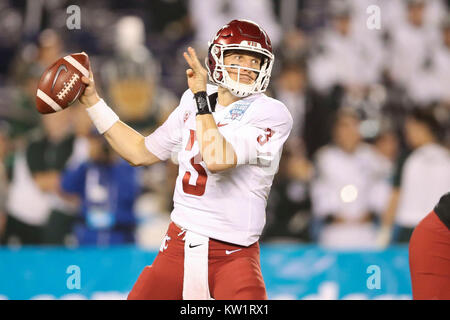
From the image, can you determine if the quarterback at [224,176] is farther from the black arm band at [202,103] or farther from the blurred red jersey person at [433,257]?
the blurred red jersey person at [433,257]

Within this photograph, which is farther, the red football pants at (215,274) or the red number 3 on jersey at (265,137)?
the red number 3 on jersey at (265,137)

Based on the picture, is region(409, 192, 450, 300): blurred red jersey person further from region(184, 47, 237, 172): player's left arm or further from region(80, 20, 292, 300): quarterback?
region(184, 47, 237, 172): player's left arm

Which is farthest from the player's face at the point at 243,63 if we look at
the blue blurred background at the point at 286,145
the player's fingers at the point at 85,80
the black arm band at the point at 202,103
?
the blue blurred background at the point at 286,145

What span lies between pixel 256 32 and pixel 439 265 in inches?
58.4

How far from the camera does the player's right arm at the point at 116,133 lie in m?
3.76

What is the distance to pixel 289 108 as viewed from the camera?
7781 millimetres

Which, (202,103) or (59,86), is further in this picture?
(59,86)

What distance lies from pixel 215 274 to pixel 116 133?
3.23ft

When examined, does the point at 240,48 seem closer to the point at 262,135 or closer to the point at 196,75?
the point at 196,75

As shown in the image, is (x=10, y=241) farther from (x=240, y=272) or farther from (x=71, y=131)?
A: (x=240, y=272)

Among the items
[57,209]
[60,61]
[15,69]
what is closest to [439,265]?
[60,61]

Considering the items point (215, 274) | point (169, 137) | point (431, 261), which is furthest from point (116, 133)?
point (431, 261)

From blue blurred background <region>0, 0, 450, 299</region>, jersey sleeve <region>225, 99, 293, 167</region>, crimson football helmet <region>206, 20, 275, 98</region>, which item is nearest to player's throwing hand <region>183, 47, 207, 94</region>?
crimson football helmet <region>206, 20, 275, 98</region>

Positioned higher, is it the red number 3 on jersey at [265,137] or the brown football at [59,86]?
the brown football at [59,86]
